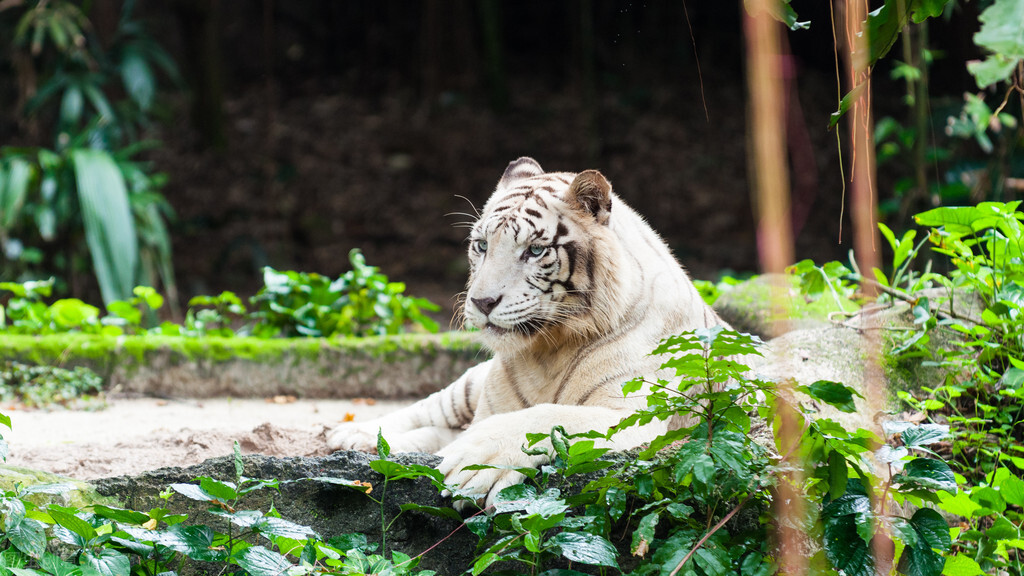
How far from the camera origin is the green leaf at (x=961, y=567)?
1818mm

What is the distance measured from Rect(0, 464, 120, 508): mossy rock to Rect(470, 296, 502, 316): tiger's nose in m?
1.08

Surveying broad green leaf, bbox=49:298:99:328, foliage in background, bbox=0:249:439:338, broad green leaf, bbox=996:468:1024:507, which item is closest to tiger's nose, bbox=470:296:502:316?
broad green leaf, bbox=996:468:1024:507

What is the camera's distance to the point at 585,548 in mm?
1734

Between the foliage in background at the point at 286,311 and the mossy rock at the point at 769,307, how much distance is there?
1668 mm

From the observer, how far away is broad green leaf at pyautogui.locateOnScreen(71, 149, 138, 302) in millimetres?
5867

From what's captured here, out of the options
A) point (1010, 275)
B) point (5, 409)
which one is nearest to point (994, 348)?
point (1010, 275)

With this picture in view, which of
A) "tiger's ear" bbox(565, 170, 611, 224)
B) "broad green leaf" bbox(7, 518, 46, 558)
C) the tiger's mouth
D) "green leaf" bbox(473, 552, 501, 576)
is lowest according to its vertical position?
"green leaf" bbox(473, 552, 501, 576)

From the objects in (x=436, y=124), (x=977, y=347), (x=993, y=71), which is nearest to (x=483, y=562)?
→ (x=977, y=347)

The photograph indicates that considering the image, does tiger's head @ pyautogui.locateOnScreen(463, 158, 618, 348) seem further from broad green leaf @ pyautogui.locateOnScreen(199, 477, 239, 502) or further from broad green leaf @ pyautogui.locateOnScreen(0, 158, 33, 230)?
broad green leaf @ pyautogui.locateOnScreen(0, 158, 33, 230)

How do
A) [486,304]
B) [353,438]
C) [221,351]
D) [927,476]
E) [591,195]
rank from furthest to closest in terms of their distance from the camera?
[221,351]
[353,438]
[591,195]
[486,304]
[927,476]

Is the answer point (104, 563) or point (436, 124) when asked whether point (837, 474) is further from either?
point (436, 124)

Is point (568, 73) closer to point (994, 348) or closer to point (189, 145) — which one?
point (189, 145)

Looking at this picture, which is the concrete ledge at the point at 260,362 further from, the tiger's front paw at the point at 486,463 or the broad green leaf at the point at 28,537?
the broad green leaf at the point at 28,537

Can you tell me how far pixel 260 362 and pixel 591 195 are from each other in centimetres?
256
